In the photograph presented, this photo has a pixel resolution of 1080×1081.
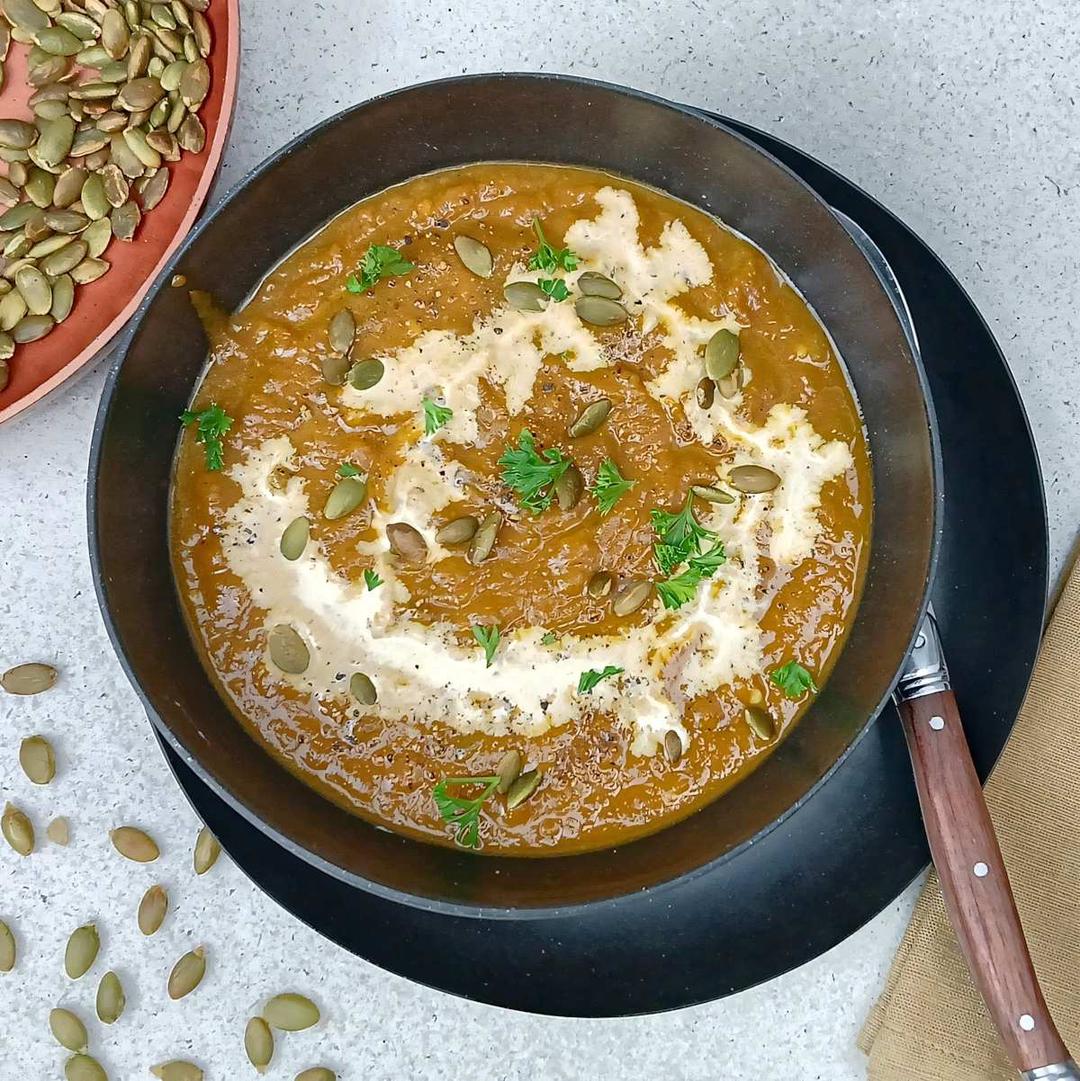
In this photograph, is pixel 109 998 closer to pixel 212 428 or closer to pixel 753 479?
pixel 212 428

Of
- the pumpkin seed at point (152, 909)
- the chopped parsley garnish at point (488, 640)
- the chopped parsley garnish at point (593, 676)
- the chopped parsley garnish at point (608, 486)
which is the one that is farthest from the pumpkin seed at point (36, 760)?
the chopped parsley garnish at point (608, 486)

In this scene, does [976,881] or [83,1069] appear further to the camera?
[83,1069]

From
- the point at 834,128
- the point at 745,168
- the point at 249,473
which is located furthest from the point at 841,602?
the point at 249,473

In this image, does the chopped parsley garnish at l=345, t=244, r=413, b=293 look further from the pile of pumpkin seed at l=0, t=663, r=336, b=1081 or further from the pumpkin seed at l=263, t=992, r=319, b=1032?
the pumpkin seed at l=263, t=992, r=319, b=1032

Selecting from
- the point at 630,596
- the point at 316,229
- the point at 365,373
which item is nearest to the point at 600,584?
the point at 630,596

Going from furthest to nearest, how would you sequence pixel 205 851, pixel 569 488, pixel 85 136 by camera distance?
pixel 205 851
pixel 85 136
pixel 569 488

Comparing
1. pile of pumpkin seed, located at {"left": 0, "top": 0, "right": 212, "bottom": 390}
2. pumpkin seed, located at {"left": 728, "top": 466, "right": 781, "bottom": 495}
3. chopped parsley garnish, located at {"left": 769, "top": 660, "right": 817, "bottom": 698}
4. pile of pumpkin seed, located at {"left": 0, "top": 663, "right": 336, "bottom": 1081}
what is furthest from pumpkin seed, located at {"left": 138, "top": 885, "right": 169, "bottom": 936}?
pumpkin seed, located at {"left": 728, "top": 466, "right": 781, "bottom": 495}

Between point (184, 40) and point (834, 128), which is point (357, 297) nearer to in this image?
point (184, 40)
